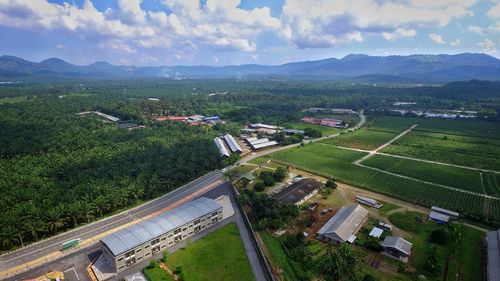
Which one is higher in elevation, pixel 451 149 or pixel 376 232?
pixel 376 232

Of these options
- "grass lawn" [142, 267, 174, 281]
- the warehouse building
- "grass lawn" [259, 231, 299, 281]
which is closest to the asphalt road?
"grass lawn" [142, 267, 174, 281]

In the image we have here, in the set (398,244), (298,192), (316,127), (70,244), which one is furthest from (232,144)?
(398,244)

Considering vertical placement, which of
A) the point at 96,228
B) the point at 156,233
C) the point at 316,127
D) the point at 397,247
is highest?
the point at 156,233

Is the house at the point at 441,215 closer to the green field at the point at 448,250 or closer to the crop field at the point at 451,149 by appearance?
the green field at the point at 448,250

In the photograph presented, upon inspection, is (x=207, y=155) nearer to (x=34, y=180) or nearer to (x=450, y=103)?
(x=34, y=180)

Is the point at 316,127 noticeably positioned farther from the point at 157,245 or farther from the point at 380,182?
the point at 157,245

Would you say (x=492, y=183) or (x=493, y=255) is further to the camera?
(x=492, y=183)
